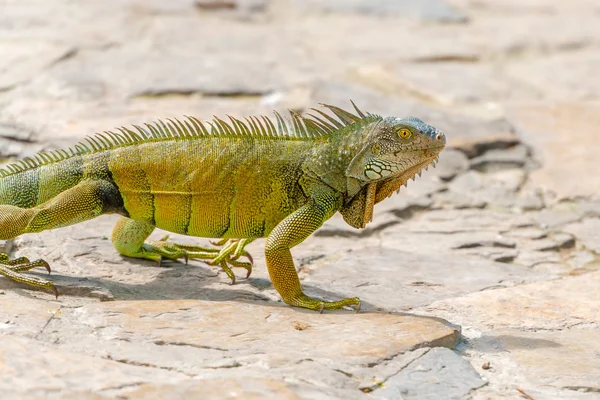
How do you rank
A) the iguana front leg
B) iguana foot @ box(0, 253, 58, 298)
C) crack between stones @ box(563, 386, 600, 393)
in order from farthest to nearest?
1. the iguana front leg
2. iguana foot @ box(0, 253, 58, 298)
3. crack between stones @ box(563, 386, 600, 393)

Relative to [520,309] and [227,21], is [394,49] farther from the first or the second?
[520,309]

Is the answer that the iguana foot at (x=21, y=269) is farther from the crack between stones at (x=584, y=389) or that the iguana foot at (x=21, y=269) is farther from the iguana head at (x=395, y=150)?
the crack between stones at (x=584, y=389)

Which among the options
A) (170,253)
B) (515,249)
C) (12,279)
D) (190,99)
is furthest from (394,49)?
(12,279)

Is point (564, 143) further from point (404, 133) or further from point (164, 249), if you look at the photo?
point (164, 249)

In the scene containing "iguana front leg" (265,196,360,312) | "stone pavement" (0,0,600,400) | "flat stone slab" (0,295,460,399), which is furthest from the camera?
"iguana front leg" (265,196,360,312)

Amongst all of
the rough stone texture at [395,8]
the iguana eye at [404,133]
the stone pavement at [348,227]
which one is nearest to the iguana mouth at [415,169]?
the iguana eye at [404,133]

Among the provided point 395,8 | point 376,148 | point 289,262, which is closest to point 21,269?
point 289,262

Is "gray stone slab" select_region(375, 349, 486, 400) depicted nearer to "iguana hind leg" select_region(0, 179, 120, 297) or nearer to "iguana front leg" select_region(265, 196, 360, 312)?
"iguana front leg" select_region(265, 196, 360, 312)

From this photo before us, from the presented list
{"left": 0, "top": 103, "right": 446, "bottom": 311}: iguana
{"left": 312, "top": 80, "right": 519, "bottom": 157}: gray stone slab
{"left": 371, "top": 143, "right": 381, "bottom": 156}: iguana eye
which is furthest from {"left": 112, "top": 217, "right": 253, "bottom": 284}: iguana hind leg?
{"left": 312, "top": 80, "right": 519, "bottom": 157}: gray stone slab
